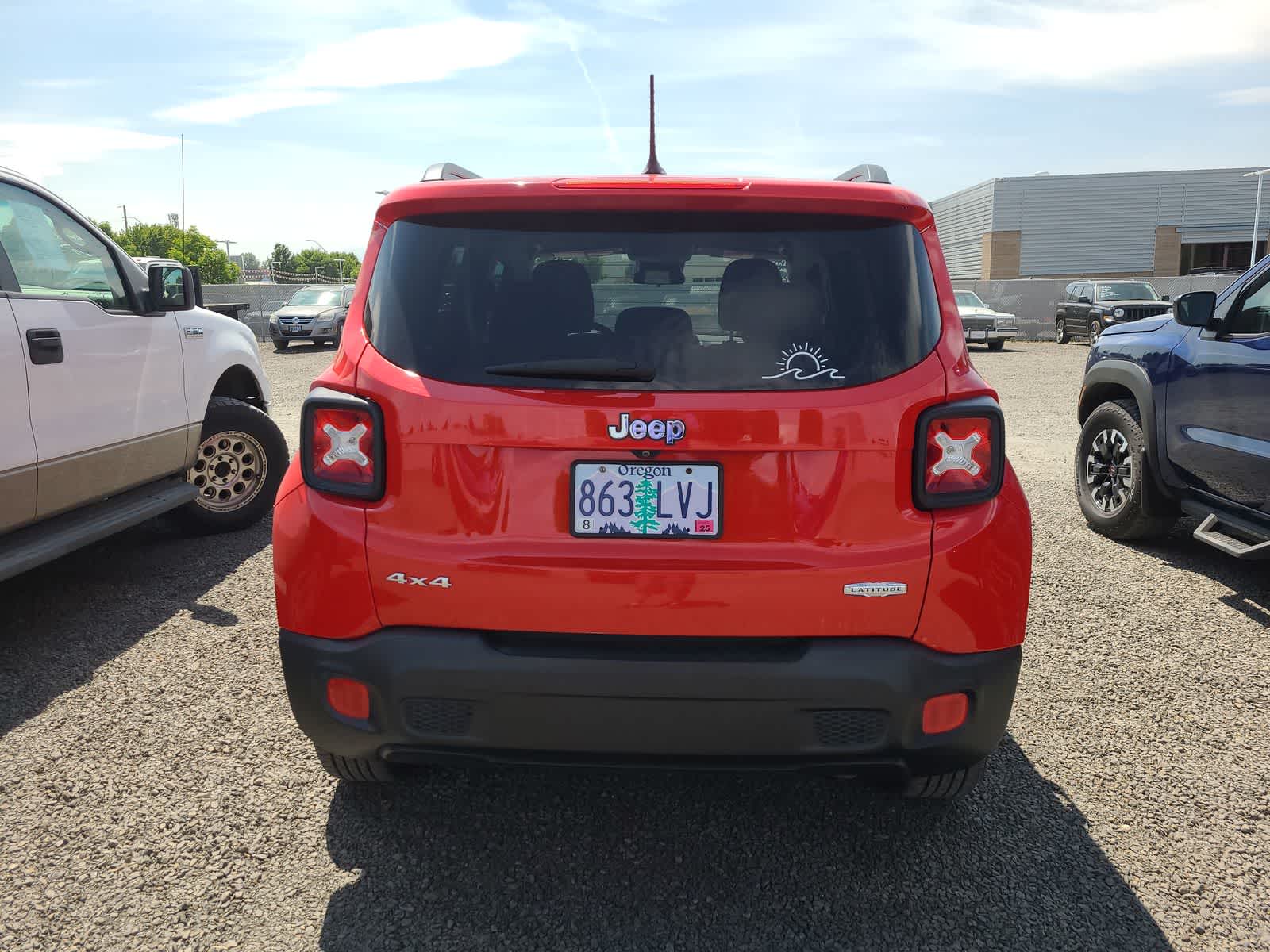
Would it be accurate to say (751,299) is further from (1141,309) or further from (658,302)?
(1141,309)

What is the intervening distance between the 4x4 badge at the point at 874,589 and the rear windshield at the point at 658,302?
18.2 inches

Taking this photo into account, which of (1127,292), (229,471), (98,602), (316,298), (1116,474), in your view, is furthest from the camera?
(316,298)

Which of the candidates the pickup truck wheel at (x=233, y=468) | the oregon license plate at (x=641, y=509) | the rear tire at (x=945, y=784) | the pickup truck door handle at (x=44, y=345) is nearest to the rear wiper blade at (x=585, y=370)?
the oregon license plate at (x=641, y=509)

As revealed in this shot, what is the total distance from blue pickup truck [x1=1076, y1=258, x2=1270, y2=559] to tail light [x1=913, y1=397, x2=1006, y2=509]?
300 cm

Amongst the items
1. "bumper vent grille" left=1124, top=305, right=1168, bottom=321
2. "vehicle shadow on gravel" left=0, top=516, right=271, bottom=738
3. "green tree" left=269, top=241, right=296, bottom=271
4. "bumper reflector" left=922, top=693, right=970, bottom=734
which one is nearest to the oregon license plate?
"bumper reflector" left=922, top=693, right=970, bottom=734

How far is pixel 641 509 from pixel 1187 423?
4279 mm

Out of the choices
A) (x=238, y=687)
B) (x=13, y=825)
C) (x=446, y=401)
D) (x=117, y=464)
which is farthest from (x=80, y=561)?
(x=446, y=401)

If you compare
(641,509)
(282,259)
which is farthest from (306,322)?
(282,259)

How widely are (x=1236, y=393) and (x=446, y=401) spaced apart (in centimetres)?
428

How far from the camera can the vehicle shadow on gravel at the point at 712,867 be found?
7.81 feet

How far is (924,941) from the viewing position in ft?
7.68

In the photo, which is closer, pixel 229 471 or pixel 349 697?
pixel 349 697

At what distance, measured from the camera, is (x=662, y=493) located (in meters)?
2.28

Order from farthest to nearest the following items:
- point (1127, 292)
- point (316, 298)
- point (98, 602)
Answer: point (316, 298)
point (1127, 292)
point (98, 602)
